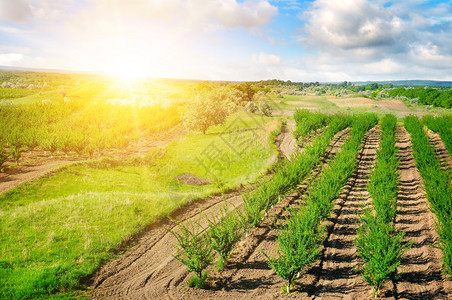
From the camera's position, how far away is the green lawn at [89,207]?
1145cm

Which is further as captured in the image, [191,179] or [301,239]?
[191,179]

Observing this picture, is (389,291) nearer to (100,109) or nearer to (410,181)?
(410,181)

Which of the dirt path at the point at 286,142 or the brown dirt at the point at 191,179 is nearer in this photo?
the brown dirt at the point at 191,179

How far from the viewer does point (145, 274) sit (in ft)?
39.0

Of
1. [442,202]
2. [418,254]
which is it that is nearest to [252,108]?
[442,202]

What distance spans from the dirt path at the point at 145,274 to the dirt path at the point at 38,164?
40.4 ft

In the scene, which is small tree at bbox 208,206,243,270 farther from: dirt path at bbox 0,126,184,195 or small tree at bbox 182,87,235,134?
small tree at bbox 182,87,235,134

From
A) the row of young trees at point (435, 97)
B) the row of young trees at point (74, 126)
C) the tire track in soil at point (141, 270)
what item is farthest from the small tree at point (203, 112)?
the row of young trees at point (435, 97)

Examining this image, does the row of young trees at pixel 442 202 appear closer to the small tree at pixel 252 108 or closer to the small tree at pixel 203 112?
the small tree at pixel 203 112

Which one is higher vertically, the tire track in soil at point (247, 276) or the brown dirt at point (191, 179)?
the brown dirt at point (191, 179)

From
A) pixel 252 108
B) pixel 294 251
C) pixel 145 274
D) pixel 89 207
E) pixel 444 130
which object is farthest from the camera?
pixel 252 108

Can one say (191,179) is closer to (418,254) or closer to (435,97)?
(418,254)

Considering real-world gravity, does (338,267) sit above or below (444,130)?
below

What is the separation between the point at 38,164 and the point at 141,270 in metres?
18.8
